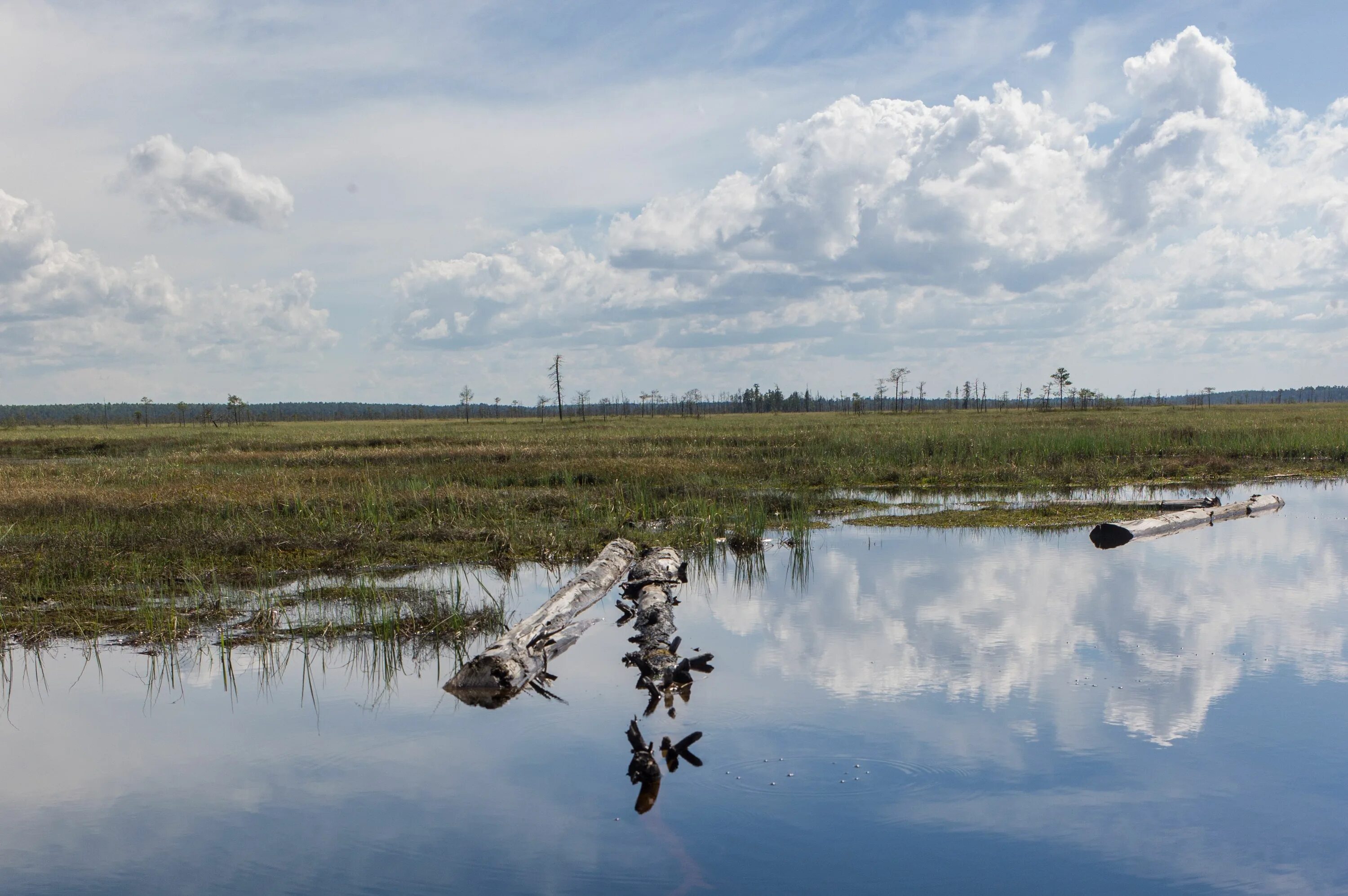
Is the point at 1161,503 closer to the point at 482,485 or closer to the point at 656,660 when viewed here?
the point at 656,660

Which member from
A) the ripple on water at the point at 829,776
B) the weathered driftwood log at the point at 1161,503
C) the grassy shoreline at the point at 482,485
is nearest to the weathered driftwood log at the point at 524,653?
the ripple on water at the point at 829,776

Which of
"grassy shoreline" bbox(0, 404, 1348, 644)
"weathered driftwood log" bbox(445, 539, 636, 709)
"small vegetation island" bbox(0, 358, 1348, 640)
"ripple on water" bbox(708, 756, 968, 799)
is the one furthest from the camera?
"grassy shoreline" bbox(0, 404, 1348, 644)

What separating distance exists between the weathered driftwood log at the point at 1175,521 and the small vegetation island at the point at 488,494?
163 centimetres

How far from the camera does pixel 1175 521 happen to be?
59.0 ft

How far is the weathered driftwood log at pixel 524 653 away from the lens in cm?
878

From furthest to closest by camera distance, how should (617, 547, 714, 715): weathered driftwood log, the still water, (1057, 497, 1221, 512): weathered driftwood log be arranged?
(1057, 497, 1221, 512): weathered driftwood log → (617, 547, 714, 715): weathered driftwood log → the still water

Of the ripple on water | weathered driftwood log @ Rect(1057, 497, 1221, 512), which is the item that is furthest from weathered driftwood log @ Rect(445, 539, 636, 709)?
weathered driftwood log @ Rect(1057, 497, 1221, 512)

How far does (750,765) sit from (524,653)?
2.98 metres

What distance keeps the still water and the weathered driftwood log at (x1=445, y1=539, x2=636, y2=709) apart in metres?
0.23

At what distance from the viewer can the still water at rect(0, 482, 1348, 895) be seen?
5691 mm

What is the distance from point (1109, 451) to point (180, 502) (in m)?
28.6

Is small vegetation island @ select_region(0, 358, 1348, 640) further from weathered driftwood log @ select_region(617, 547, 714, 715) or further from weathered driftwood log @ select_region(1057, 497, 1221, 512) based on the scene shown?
weathered driftwood log @ select_region(617, 547, 714, 715)

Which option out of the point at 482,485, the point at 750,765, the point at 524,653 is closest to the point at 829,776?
the point at 750,765

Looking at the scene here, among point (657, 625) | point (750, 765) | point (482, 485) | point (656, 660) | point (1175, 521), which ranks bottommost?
point (750, 765)
